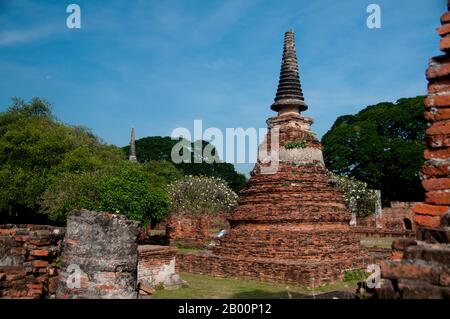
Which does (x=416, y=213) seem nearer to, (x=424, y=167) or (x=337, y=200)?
(x=424, y=167)

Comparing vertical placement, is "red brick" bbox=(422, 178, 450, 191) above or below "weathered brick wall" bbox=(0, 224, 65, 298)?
above

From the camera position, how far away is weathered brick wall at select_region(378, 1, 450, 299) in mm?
2691

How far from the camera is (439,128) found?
341 cm

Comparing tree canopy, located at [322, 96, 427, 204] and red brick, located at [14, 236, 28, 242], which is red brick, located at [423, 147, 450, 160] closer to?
red brick, located at [14, 236, 28, 242]

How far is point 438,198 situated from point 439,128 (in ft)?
1.83

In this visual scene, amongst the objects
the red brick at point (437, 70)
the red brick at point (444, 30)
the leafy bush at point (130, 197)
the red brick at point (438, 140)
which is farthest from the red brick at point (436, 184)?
the leafy bush at point (130, 197)

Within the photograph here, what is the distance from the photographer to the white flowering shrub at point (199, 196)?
115 feet

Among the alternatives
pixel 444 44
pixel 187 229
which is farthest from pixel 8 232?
pixel 187 229

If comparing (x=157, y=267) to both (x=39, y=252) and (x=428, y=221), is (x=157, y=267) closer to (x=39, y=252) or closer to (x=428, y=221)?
(x=39, y=252)

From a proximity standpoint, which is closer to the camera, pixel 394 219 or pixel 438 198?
pixel 438 198

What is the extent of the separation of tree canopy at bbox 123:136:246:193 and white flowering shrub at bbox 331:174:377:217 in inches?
1050

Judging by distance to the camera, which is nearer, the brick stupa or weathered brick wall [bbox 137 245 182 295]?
weathered brick wall [bbox 137 245 182 295]

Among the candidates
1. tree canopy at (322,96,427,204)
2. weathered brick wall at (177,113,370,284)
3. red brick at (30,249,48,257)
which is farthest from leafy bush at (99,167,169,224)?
tree canopy at (322,96,427,204)
